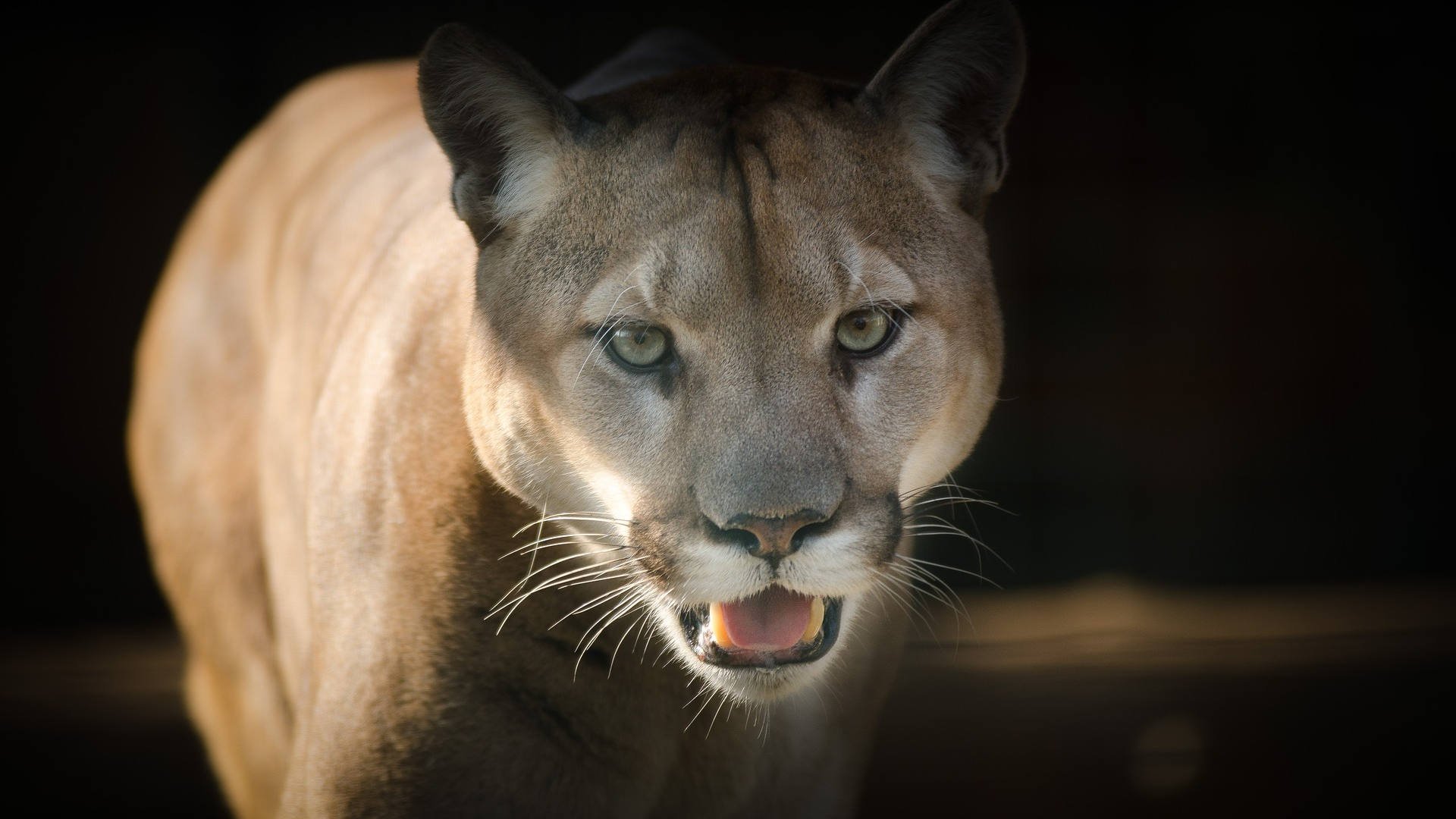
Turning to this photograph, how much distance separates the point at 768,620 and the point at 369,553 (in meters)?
0.77

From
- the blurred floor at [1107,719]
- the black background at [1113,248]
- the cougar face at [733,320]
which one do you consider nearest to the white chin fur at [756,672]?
the cougar face at [733,320]

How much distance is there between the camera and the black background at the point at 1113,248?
494 cm

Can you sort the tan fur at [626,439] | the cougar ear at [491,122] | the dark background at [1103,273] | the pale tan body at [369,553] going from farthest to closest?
the dark background at [1103,273], the pale tan body at [369,553], the cougar ear at [491,122], the tan fur at [626,439]

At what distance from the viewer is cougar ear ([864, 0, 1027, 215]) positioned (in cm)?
222

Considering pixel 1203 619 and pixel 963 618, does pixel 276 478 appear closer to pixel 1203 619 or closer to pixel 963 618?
pixel 963 618

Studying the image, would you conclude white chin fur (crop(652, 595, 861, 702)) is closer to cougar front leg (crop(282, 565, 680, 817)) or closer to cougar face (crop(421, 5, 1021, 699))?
cougar face (crop(421, 5, 1021, 699))

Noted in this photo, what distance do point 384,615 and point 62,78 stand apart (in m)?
3.51

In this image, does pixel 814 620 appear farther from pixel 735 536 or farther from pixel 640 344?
pixel 640 344

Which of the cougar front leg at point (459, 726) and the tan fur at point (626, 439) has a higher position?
the tan fur at point (626, 439)

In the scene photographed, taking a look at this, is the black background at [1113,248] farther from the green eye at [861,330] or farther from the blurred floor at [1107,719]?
the green eye at [861,330]

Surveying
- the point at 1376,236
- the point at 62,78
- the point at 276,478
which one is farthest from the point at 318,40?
the point at 1376,236

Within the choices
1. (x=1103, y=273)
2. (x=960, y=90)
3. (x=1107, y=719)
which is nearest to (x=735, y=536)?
(x=960, y=90)

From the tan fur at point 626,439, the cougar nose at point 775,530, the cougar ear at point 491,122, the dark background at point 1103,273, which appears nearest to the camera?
the cougar nose at point 775,530

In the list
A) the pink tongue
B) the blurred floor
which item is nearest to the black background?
the blurred floor
